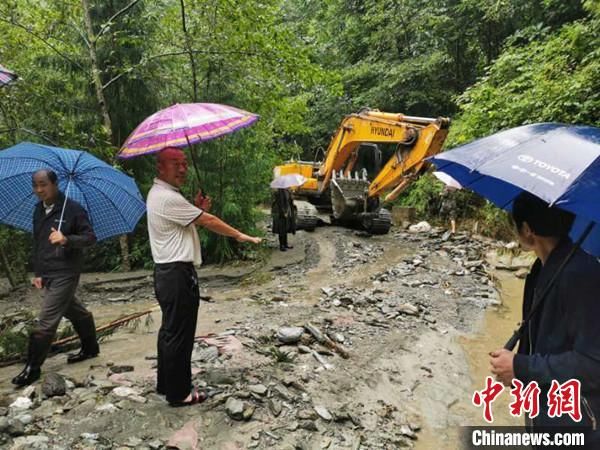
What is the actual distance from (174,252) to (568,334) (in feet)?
7.45

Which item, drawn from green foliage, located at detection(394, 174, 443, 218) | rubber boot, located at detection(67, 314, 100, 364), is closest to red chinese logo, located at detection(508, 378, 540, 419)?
rubber boot, located at detection(67, 314, 100, 364)

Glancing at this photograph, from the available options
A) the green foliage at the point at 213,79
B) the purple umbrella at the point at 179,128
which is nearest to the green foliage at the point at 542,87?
the green foliage at the point at 213,79

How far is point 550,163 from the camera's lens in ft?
4.88

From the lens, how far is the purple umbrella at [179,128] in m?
3.05

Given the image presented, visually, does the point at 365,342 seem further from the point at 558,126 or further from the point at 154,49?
the point at 154,49

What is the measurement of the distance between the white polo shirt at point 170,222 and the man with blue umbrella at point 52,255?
99 centimetres

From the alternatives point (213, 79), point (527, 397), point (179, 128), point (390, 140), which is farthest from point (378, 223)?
point (527, 397)

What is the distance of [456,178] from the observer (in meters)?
2.24

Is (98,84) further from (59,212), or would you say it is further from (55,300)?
(55,300)

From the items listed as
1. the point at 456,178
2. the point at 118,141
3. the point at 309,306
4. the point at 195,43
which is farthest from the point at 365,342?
the point at 118,141

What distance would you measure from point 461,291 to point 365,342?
9.97 ft

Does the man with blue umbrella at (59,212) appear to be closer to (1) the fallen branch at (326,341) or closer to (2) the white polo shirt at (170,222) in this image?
(2) the white polo shirt at (170,222)

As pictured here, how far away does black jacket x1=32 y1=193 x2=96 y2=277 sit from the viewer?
345 centimetres

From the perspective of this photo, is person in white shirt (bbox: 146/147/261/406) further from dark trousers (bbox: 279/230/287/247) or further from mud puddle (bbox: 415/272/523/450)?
dark trousers (bbox: 279/230/287/247)
